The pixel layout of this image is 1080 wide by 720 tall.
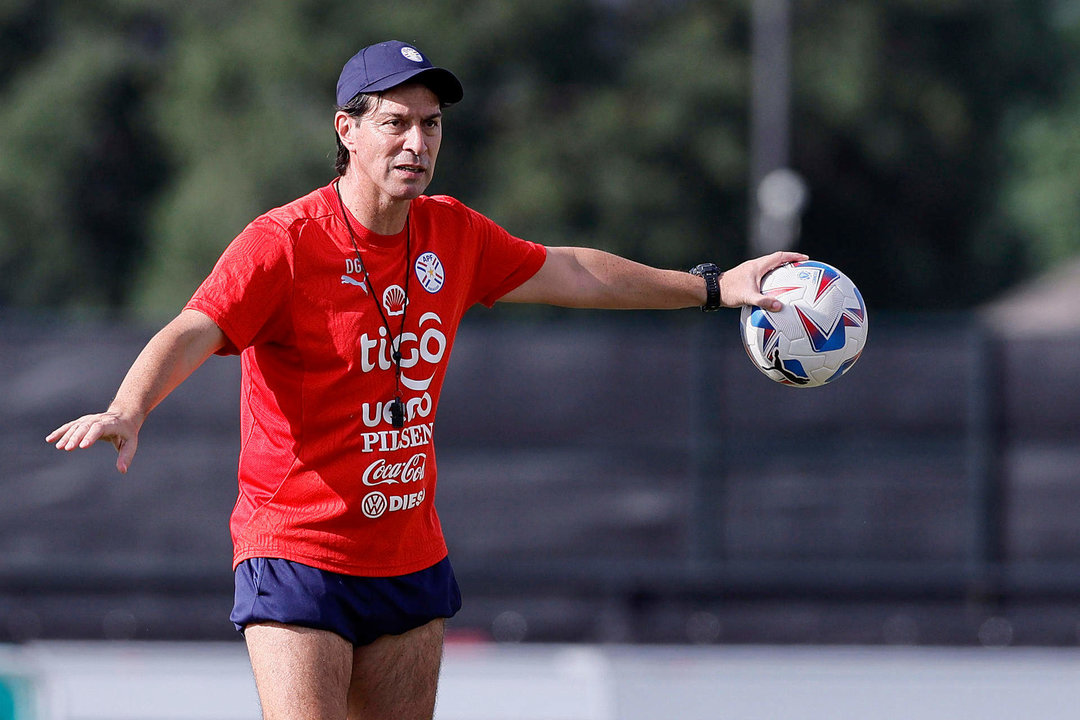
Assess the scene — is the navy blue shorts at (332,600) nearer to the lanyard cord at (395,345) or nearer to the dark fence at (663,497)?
the lanyard cord at (395,345)

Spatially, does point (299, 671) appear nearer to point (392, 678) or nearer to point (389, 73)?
point (392, 678)

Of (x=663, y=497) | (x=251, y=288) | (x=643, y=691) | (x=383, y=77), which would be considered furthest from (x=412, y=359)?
(x=663, y=497)

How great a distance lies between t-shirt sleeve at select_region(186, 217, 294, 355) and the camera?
3920 mm

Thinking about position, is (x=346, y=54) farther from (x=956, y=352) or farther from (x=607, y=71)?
(x=956, y=352)

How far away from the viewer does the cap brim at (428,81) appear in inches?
162

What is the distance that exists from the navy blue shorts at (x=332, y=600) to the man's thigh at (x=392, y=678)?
0.04 meters

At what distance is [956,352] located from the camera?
398 inches

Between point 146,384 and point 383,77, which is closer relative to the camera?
point 146,384

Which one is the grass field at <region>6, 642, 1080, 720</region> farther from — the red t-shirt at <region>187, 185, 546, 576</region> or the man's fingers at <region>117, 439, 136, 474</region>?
the man's fingers at <region>117, 439, 136, 474</region>

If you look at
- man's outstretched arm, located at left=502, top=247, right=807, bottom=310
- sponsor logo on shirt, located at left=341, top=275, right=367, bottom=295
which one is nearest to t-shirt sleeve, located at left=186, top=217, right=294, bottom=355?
sponsor logo on shirt, located at left=341, top=275, right=367, bottom=295

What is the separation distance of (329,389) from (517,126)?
89.8ft

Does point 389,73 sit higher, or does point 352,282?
point 389,73

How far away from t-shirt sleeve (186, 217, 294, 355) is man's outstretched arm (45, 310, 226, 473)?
0.04 meters

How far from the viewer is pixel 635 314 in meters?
17.2
